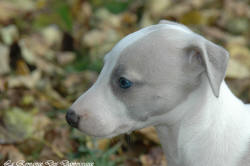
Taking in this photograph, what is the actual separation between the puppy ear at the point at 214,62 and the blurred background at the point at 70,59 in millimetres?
759

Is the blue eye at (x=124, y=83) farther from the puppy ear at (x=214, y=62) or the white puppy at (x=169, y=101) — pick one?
the puppy ear at (x=214, y=62)

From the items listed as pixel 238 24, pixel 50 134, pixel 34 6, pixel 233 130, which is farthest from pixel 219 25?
pixel 233 130

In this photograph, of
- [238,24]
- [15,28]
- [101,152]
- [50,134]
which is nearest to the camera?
[101,152]

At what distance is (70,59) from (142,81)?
8.88 ft

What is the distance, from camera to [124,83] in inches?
89.2

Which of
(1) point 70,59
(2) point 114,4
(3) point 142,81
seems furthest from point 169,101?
(2) point 114,4

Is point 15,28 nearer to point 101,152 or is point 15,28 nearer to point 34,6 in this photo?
point 34,6

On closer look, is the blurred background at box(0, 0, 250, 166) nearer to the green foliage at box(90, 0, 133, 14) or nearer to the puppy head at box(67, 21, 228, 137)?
the green foliage at box(90, 0, 133, 14)

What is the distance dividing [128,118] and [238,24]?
3.40 meters

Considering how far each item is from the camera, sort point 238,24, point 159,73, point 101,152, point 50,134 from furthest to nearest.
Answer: point 238,24 → point 50,134 → point 101,152 → point 159,73

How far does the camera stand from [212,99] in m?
2.30

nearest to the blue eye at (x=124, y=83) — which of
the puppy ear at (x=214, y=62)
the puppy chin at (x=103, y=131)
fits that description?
the puppy chin at (x=103, y=131)

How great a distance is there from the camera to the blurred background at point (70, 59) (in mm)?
3371

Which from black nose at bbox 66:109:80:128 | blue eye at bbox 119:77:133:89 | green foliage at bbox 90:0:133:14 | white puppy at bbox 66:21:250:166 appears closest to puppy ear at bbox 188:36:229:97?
white puppy at bbox 66:21:250:166
